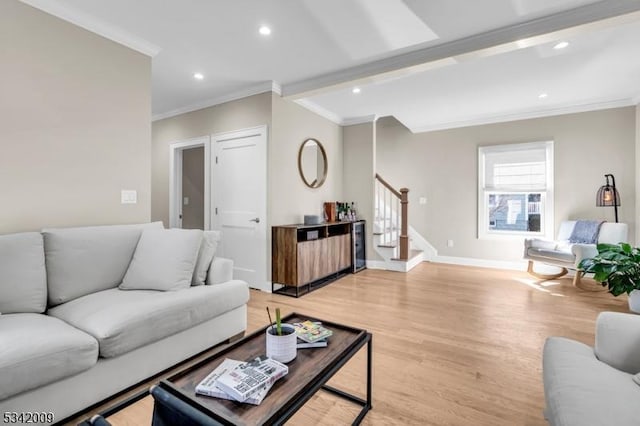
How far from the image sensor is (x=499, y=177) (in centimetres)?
501

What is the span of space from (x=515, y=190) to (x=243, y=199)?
4.33 metres

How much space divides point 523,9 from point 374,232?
11.2 ft

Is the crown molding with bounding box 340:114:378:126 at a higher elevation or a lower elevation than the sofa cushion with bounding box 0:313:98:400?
higher

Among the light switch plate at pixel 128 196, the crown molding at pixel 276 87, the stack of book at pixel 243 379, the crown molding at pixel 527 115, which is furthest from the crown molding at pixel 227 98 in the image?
the stack of book at pixel 243 379

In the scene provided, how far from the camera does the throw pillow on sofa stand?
6.87ft

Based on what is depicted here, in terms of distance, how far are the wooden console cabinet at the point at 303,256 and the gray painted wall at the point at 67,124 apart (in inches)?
59.7

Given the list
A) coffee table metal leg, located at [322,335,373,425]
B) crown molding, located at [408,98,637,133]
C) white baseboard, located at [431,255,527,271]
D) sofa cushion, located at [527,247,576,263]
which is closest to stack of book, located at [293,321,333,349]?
coffee table metal leg, located at [322,335,373,425]

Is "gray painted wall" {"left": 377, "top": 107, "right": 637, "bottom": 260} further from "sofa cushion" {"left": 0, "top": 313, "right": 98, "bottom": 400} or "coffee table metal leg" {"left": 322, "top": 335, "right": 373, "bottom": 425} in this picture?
"sofa cushion" {"left": 0, "top": 313, "right": 98, "bottom": 400}

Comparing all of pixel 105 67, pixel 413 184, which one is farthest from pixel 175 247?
pixel 413 184

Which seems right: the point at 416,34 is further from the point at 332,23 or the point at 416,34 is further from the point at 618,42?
the point at 618,42

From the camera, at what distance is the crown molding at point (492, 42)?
216 cm

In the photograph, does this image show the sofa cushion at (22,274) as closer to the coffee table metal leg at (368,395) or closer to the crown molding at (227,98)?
the coffee table metal leg at (368,395)

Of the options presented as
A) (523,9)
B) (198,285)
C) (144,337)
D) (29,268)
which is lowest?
(144,337)

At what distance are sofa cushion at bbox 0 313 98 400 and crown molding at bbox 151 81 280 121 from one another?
10.1ft
